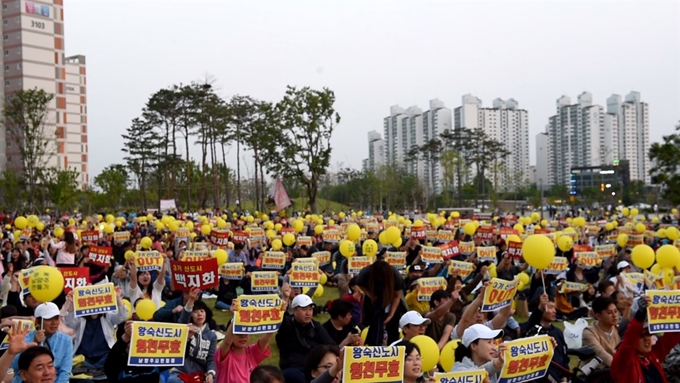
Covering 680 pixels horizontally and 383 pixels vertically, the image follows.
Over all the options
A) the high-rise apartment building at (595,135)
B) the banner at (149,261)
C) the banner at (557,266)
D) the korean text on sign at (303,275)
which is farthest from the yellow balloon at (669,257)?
the high-rise apartment building at (595,135)

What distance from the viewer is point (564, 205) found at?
252 feet

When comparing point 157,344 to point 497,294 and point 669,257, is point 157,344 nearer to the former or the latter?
point 497,294

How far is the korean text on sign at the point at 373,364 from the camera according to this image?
4.77 m

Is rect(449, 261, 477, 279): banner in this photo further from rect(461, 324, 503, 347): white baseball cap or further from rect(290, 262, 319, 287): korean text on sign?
rect(461, 324, 503, 347): white baseball cap

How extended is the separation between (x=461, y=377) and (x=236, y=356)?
Answer: 2.13 m

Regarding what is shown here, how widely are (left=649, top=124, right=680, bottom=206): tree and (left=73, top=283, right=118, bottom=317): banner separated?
106 feet

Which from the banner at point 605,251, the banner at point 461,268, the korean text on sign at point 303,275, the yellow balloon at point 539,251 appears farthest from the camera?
the banner at point 605,251

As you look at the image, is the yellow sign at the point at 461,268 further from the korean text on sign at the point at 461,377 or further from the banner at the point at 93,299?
the korean text on sign at the point at 461,377

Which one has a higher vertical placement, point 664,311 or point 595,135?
point 595,135

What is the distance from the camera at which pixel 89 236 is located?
19031 mm

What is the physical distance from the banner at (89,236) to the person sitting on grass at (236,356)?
45.3ft

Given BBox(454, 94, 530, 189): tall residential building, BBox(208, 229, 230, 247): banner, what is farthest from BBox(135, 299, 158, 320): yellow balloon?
BBox(454, 94, 530, 189): tall residential building

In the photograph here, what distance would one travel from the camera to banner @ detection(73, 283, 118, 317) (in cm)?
791

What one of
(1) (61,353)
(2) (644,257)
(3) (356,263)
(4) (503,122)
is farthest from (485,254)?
(4) (503,122)
